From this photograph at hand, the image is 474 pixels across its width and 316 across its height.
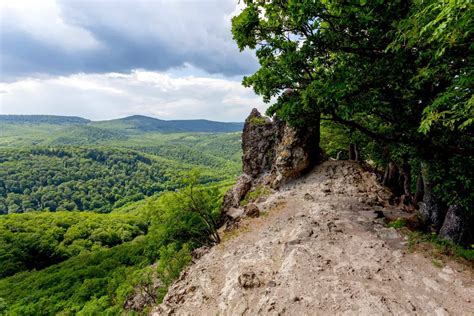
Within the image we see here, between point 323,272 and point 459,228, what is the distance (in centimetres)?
694

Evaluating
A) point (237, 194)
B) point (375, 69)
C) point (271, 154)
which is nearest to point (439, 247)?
point (375, 69)

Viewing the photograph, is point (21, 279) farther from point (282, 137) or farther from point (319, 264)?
point (319, 264)

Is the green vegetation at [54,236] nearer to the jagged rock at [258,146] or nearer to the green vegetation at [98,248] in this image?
the green vegetation at [98,248]

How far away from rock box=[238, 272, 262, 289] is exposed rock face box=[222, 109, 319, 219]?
35.8 feet

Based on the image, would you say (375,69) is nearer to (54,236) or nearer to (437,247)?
(437,247)

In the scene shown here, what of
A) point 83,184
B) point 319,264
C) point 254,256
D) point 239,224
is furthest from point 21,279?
A: point 83,184

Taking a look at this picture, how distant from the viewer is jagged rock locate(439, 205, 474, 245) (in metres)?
11.5

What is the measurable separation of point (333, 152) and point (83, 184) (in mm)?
205937

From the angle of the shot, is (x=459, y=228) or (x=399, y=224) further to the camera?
(x=399, y=224)

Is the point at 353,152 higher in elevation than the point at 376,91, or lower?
lower

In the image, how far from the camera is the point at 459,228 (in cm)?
1163

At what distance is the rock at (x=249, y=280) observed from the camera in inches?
433

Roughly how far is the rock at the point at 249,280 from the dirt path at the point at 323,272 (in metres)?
0.04

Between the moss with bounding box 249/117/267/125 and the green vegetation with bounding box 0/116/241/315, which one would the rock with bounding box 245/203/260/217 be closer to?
the green vegetation with bounding box 0/116/241/315
